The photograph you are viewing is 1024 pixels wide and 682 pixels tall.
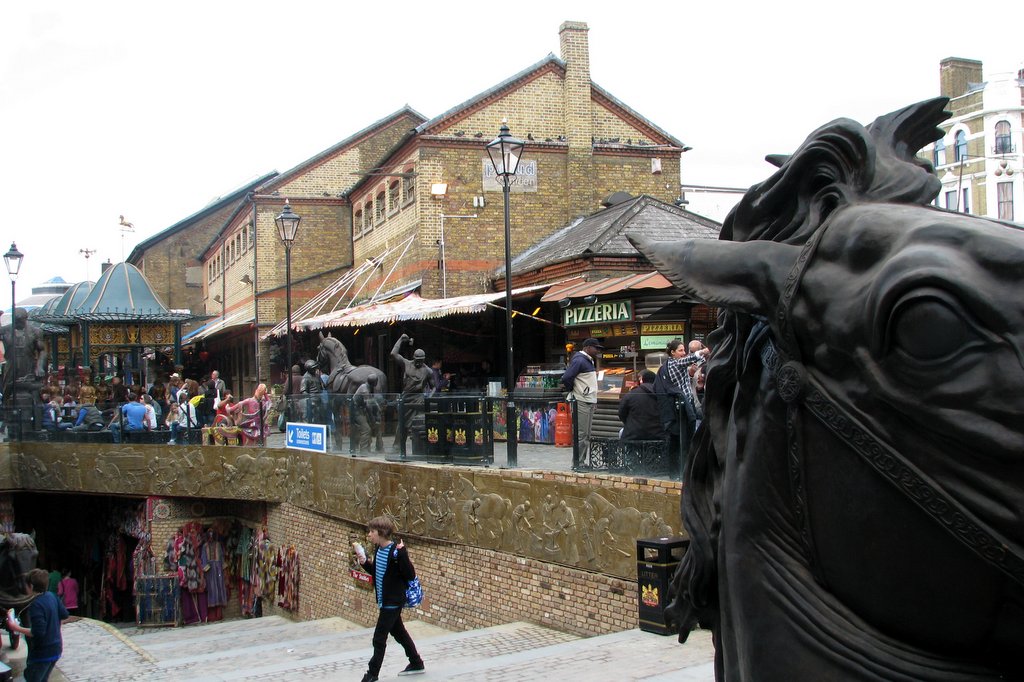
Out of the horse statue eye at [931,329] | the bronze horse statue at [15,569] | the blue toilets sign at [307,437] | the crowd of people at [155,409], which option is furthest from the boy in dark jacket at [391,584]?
the crowd of people at [155,409]

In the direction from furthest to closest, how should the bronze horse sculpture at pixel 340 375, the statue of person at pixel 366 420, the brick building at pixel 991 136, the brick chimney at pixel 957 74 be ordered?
the brick chimney at pixel 957 74 < the brick building at pixel 991 136 < the bronze horse sculpture at pixel 340 375 < the statue of person at pixel 366 420

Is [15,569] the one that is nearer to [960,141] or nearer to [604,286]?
[604,286]

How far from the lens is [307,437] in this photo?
19016mm

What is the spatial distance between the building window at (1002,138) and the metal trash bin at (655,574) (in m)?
41.3

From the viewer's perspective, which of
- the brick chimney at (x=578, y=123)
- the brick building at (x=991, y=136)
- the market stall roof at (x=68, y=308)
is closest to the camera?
the brick chimney at (x=578, y=123)

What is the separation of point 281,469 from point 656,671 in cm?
1326

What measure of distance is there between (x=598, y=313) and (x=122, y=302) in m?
18.5

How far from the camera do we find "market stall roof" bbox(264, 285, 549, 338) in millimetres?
22656

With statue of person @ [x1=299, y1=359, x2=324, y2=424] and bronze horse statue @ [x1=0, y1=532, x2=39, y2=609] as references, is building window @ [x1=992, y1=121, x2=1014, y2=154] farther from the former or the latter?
bronze horse statue @ [x1=0, y1=532, x2=39, y2=609]

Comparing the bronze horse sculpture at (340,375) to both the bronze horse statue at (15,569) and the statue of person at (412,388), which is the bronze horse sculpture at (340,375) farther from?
the bronze horse statue at (15,569)

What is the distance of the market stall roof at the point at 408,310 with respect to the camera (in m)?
22.7

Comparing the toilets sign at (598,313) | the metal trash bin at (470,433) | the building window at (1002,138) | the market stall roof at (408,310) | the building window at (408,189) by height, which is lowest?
the metal trash bin at (470,433)

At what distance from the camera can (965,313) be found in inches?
50.7

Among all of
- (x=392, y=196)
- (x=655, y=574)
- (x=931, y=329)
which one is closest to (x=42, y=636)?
(x=655, y=574)
